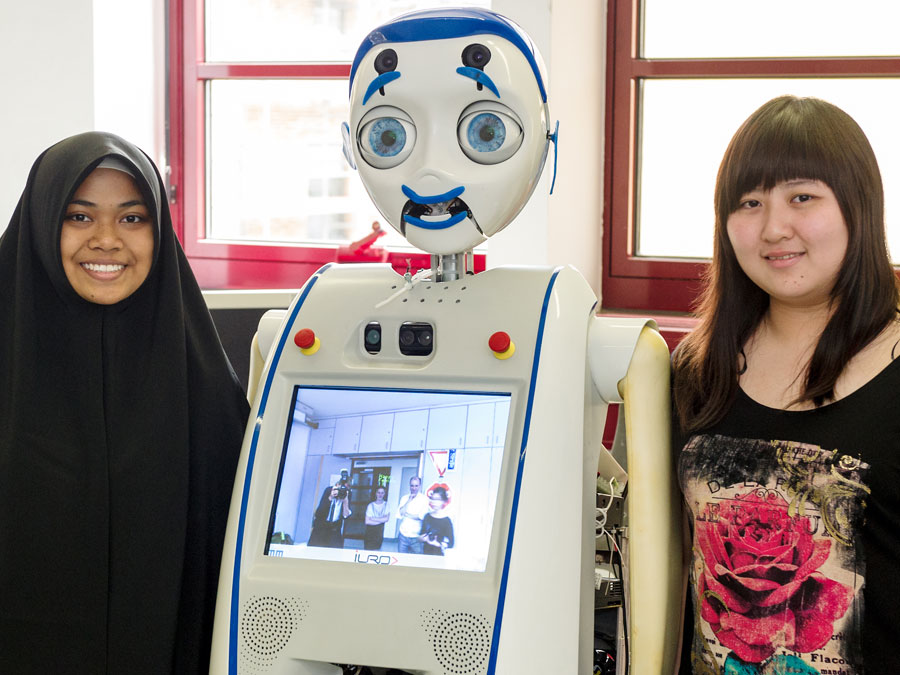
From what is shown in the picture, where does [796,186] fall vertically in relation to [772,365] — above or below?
above

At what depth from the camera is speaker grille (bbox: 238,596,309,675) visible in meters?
1.24

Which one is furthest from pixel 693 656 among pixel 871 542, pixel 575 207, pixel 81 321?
pixel 575 207

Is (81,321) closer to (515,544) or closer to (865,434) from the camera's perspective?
(515,544)

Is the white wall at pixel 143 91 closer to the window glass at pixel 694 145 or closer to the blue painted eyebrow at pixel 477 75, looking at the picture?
the window glass at pixel 694 145

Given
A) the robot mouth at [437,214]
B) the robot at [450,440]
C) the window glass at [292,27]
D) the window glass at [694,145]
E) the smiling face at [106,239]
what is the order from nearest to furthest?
1. the robot at [450,440]
2. the robot mouth at [437,214]
3. the smiling face at [106,239]
4. the window glass at [694,145]
5. the window glass at [292,27]

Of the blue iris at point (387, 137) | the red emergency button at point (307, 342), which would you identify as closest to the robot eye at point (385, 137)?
the blue iris at point (387, 137)

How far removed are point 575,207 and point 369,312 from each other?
105 centimetres

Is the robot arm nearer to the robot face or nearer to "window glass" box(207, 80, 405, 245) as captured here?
the robot face

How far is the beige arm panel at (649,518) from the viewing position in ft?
4.11

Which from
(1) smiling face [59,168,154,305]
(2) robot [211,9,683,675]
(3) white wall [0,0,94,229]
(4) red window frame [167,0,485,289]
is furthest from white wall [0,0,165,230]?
(2) robot [211,9,683,675]

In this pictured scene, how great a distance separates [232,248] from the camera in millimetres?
2877

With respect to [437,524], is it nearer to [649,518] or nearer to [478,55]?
[649,518]

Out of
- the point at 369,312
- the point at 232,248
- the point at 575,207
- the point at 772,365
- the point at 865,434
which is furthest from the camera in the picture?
the point at 232,248

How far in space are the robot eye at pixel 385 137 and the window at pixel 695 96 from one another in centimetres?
122
